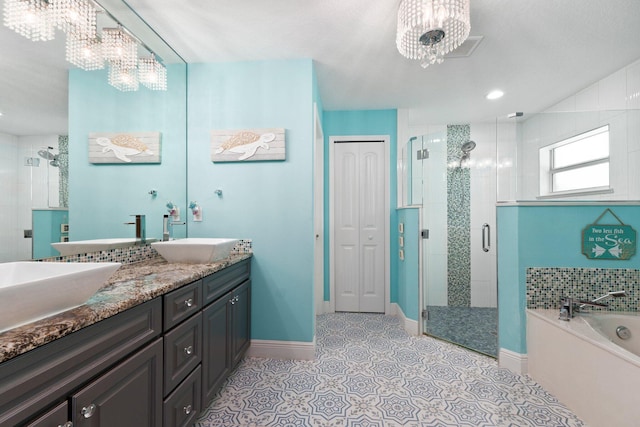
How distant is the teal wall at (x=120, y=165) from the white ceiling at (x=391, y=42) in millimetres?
190

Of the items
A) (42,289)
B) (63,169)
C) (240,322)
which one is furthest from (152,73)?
Answer: (240,322)

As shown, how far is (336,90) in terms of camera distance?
280cm

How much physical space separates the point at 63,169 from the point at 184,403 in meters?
1.26

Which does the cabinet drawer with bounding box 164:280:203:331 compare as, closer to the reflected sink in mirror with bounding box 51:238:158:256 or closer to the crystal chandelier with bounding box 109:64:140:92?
the reflected sink in mirror with bounding box 51:238:158:256

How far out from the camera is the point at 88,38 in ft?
4.97

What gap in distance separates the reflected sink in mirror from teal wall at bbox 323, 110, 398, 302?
6.70 feet

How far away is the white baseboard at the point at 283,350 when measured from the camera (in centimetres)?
224

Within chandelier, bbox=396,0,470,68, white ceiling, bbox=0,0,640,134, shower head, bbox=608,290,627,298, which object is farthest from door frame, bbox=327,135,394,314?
shower head, bbox=608,290,627,298

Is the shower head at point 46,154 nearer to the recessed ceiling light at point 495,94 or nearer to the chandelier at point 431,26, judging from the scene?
the chandelier at point 431,26

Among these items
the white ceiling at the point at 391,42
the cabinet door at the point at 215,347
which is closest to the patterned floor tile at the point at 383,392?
the cabinet door at the point at 215,347

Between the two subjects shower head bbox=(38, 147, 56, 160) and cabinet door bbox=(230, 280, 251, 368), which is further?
cabinet door bbox=(230, 280, 251, 368)

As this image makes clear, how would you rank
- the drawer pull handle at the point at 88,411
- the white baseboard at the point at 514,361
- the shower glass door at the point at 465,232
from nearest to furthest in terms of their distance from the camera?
the drawer pull handle at the point at 88,411 → the white baseboard at the point at 514,361 → the shower glass door at the point at 465,232

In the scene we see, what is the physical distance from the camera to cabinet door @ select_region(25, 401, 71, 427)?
2.24 ft

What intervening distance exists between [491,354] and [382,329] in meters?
0.95
